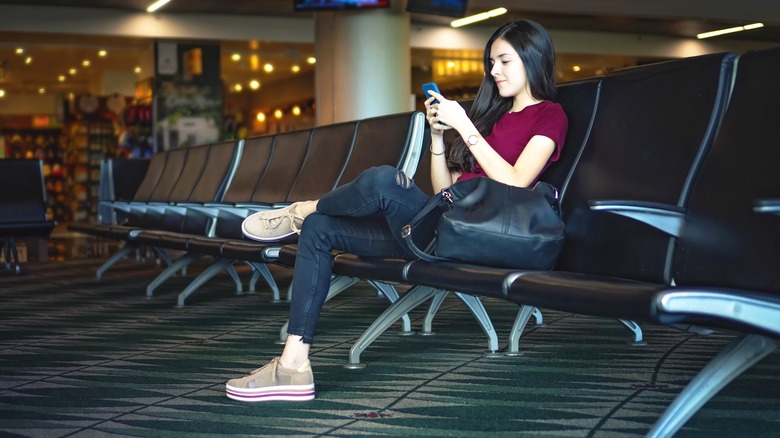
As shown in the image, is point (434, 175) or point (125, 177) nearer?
point (434, 175)

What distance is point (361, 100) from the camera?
10.3 metres

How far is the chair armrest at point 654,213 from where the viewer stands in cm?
200

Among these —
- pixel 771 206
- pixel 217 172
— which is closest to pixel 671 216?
pixel 771 206

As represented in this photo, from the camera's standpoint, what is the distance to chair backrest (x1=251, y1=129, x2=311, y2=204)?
497cm

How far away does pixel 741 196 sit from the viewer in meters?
2.07

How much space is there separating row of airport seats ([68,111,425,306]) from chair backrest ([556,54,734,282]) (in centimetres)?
119

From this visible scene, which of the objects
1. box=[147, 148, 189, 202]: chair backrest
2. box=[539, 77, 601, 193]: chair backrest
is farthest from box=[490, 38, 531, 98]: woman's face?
box=[147, 148, 189, 202]: chair backrest

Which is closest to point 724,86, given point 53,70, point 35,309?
point 35,309

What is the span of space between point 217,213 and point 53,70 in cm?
1449

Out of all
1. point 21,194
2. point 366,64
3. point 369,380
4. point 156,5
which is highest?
point 156,5

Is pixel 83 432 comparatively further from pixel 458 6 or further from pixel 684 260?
pixel 458 6

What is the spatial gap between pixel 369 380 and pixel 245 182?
2998mm

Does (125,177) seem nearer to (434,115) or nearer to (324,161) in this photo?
(324,161)

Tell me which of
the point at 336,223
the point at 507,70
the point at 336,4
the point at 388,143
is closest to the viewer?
the point at 336,223
